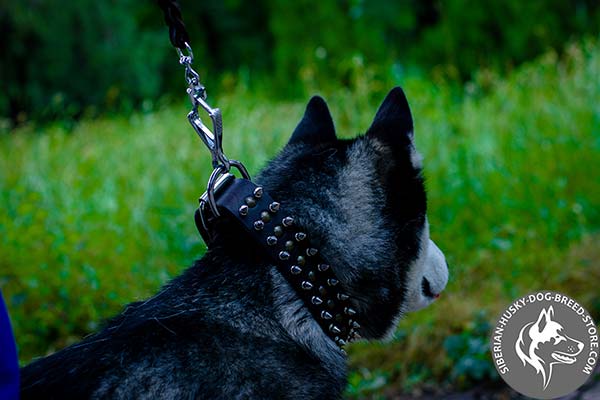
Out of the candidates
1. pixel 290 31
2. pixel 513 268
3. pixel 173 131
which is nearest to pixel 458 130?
pixel 513 268

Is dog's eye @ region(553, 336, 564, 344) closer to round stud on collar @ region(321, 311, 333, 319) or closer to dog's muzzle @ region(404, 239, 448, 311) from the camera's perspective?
dog's muzzle @ region(404, 239, 448, 311)

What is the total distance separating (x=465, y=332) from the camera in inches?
162

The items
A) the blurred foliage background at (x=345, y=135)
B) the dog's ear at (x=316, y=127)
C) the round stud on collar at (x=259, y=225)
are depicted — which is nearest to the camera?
the round stud on collar at (x=259, y=225)

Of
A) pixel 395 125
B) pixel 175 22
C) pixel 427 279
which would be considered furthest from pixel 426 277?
pixel 175 22

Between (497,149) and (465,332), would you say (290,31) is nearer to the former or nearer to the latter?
(497,149)

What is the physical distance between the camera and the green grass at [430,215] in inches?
169

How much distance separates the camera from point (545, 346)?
2967 mm

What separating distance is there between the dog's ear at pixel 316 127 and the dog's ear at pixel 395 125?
169mm

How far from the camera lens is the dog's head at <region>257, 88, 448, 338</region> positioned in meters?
2.01

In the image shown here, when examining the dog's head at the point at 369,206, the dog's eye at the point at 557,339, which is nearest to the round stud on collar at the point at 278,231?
the dog's head at the point at 369,206

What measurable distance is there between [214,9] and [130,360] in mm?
12346

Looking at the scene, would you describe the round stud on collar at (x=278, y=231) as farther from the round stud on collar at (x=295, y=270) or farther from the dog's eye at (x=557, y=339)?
the dog's eye at (x=557, y=339)

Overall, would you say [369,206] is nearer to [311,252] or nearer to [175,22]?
[311,252]

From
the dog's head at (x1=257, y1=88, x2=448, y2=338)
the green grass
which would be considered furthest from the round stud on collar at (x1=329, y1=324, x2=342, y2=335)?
the green grass
